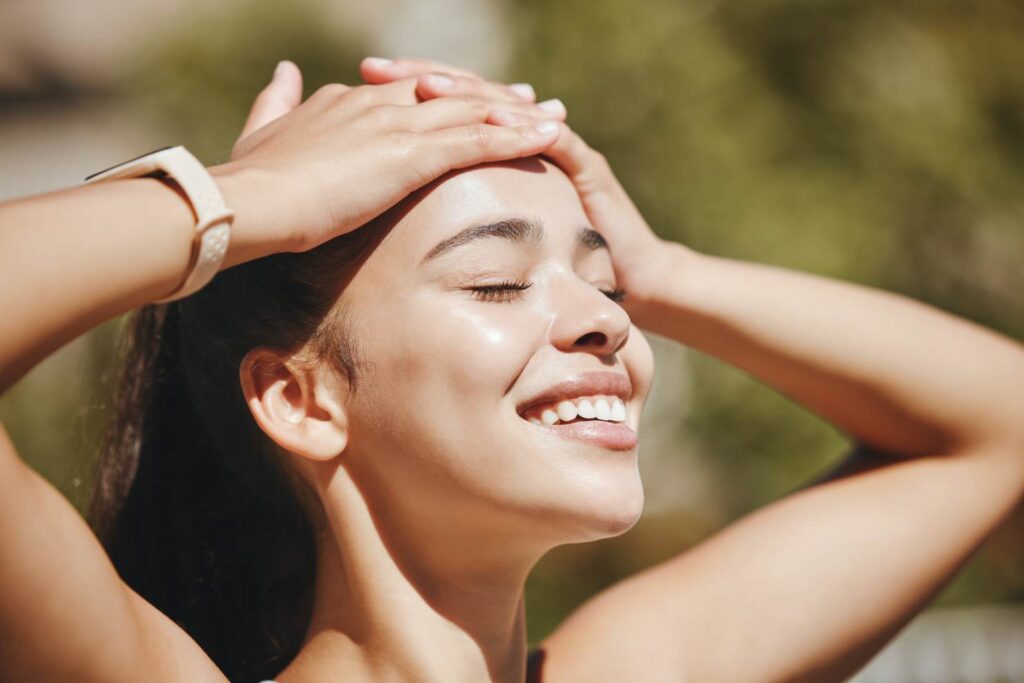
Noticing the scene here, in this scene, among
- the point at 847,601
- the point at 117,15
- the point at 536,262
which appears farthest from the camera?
the point at 117,15

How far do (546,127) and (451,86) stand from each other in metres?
0.20

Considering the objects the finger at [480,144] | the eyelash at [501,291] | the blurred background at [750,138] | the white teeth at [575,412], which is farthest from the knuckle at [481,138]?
the blurred background at [750,138]

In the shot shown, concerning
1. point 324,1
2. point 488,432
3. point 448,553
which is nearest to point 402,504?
point 448,553

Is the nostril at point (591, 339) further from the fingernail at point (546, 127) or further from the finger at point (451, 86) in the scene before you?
the finger at point (451, 86)

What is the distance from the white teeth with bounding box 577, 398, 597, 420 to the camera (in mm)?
2104

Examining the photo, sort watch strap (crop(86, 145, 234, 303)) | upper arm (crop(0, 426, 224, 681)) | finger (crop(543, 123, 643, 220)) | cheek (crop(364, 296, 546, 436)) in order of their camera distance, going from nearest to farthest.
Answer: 1. upper arm (crop(0, 426, 224, 681))
2. watch strap (crop(86, 145, 234, 303))
3. cheek (crop(364, 296, 546, 436))
4. finger (crop(543, 123, 643, 220))

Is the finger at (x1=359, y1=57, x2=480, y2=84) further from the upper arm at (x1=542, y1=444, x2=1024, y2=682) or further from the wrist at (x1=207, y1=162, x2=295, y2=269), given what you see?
the upper arm at (x1=542, y1=444, x2=1024, y2=682)

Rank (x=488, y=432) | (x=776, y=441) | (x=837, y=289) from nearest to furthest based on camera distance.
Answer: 1. (x=488, y=432)
2. (x=837, y=289)
3. (x=776, y=441)

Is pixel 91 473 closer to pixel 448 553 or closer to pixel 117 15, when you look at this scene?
pixel 448 553

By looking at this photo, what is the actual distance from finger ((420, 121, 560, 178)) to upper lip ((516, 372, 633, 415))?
0.45 meters

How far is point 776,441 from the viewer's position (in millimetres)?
6613

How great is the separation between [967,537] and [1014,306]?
4.75 metres

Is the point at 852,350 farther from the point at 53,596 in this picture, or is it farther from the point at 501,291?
the point at 53,596

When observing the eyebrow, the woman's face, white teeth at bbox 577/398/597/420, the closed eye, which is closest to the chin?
the woman's face
